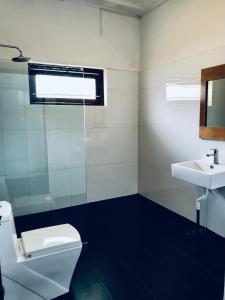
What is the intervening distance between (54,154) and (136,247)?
138 cm

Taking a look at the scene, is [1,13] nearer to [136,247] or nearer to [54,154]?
[54,154]

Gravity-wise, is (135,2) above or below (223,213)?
above

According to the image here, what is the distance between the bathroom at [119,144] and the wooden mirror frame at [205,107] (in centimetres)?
7

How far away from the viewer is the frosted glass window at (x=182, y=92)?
2571mm

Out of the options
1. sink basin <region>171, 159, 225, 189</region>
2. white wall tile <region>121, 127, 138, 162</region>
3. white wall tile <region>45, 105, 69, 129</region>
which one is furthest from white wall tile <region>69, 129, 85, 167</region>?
sink basin <region>171, 159, 225, 189</region>

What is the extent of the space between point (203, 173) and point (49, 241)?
4.61ft

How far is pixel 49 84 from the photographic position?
105 inches

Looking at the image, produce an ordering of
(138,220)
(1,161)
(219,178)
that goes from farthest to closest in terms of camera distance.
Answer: (138,220) < (1,161) < (219,178)

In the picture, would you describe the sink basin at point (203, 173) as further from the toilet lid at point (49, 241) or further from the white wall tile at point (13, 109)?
the white wall tile at point (13, 109)

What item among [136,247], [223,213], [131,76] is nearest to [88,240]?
[136,247]

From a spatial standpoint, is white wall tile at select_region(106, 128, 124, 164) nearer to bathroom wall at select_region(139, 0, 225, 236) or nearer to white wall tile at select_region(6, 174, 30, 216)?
bathroom wall at select_region(139, 0, 225, 236)

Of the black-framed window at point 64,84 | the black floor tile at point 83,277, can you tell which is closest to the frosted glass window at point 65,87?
the black-framed window at point 64,84

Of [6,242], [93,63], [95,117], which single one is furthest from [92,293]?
[93,63]

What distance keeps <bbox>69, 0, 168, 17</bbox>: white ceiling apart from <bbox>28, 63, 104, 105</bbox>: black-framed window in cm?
77
